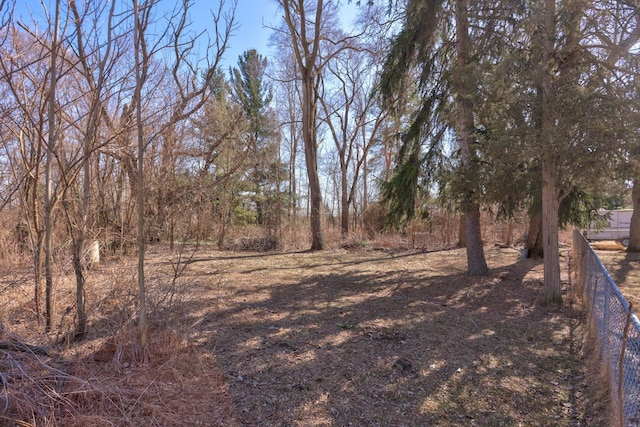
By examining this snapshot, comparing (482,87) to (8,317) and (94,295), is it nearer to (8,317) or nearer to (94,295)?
(94,295)

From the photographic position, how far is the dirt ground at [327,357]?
3020mm

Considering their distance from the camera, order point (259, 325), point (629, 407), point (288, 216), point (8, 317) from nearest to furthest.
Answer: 1. point (629, 407)
2. point (8, 317)
3. point (259, 325)
4. point (288, 216)

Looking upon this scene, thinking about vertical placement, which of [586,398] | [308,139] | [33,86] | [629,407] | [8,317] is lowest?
[586,398]

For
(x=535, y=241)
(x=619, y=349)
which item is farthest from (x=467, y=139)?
(x=535, y=241)

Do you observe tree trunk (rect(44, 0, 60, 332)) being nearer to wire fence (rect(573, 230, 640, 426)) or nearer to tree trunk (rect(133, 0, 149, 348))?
tree trunk (rect(133, 0, 149, 348))

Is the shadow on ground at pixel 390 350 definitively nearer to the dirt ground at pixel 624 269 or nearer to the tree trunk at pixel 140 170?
the tree trunk at pixel 140 170

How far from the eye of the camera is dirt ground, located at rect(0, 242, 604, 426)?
3020mm

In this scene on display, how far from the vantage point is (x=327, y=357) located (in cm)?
409

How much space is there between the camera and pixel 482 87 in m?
5.93

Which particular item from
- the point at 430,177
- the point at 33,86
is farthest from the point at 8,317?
the point at 430,177

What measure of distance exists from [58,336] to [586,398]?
493 centimetres

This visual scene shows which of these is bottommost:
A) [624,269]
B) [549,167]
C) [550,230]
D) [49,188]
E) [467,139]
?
[624,269]

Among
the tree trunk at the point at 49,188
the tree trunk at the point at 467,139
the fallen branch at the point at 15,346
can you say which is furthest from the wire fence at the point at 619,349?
the tree trunk at the point at 49,188

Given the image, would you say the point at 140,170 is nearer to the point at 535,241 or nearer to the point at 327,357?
the point at 327,357
